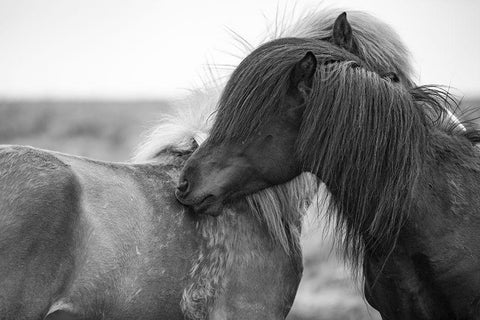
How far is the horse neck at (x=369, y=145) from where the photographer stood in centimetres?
406

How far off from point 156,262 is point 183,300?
1.06 feet

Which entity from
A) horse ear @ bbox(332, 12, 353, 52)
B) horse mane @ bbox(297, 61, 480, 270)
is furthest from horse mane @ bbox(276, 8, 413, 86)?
horse mane @ bbox(297, 61, 480, 270)

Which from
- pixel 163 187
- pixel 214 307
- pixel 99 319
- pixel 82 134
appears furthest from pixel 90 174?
pixel 82 134

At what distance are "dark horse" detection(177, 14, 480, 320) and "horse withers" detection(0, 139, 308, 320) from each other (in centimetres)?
30

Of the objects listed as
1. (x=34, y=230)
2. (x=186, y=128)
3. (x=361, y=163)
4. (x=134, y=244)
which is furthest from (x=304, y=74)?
(x=34, y=230)

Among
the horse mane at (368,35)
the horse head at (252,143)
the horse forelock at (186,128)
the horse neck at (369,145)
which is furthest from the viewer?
the horse forelock at (186,128)

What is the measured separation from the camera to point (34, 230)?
376cm

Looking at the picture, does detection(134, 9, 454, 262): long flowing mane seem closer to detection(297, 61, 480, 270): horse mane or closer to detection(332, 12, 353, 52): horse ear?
detection(332, 12, 353, 52): horse ear

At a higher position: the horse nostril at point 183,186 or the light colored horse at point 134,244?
the horse nostril at point 183,186

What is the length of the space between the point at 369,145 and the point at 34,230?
6.54 feet

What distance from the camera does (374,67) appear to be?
181 inches

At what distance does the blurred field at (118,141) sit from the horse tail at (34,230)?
5.91 ft

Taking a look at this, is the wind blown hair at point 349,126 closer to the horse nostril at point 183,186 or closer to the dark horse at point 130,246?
the horse nostril at point 183,186

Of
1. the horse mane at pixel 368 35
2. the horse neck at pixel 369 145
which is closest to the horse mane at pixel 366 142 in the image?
the horse neck at pixel 369 145
